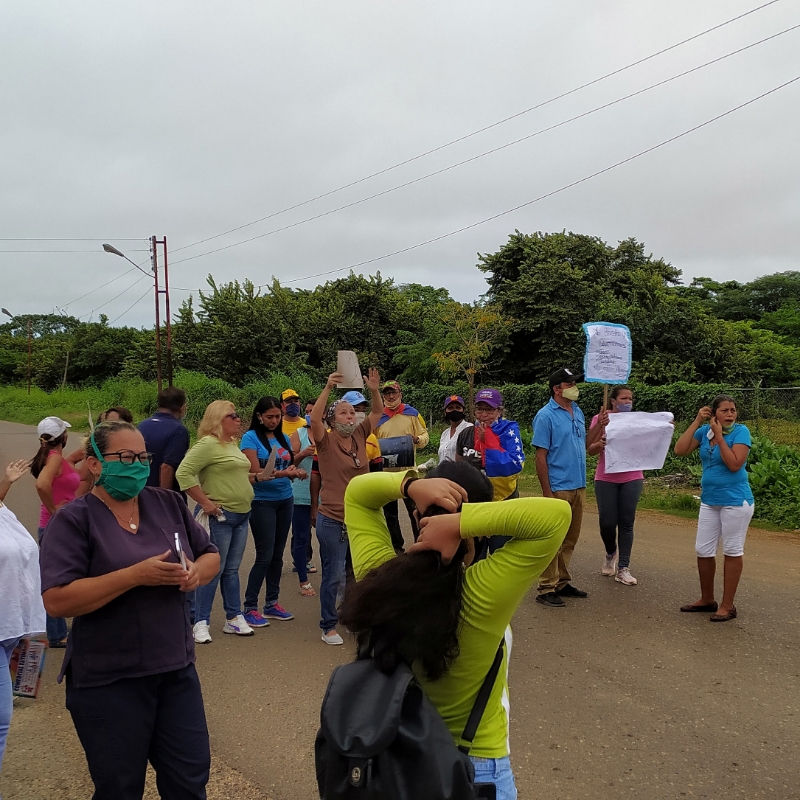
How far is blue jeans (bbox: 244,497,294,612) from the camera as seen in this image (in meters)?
5.83

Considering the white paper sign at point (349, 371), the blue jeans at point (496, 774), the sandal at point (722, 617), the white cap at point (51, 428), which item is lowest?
the sandal at point (722, 617)

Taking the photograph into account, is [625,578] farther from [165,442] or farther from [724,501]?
[165,442]

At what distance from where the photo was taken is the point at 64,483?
203 inches

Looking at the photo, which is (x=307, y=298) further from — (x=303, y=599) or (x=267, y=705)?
(x=267, y=705)

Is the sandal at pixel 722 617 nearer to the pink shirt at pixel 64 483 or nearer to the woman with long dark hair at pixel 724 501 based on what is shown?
the woman with long dark hair at pixel 724 501

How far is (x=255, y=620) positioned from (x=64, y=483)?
187 centimetres

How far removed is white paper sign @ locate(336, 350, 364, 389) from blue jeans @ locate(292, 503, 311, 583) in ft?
4.65

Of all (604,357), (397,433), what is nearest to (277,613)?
(397,433)

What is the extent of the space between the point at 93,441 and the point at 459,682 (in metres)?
1.71

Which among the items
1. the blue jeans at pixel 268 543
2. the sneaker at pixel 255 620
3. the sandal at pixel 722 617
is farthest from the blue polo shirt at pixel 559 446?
the sneaker at pixel 255 620

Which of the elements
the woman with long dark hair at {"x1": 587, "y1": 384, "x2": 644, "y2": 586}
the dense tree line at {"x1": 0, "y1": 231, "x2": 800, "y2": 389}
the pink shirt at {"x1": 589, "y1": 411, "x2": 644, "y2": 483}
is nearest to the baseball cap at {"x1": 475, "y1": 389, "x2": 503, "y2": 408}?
the woman with long dark hair at {"x1": 587, "y1": 384, "x2": 644, "y2": 586}

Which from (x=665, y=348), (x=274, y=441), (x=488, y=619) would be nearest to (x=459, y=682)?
(x=488, y=619)

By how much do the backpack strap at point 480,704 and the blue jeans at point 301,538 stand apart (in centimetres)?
493

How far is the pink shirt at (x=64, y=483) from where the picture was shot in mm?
5086
